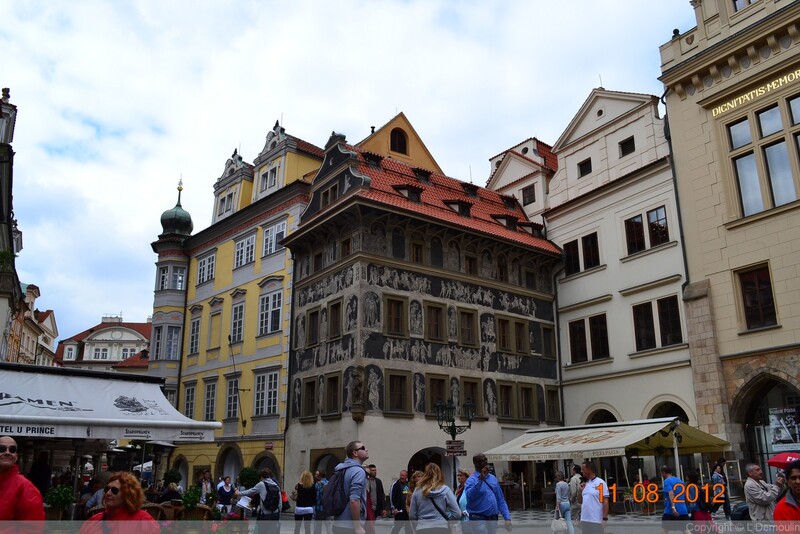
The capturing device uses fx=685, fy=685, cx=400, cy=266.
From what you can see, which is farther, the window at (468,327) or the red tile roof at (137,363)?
the red tile roof at (137,363)

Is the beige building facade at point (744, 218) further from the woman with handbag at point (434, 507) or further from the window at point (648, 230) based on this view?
the woman with handbag at point (434, 507)

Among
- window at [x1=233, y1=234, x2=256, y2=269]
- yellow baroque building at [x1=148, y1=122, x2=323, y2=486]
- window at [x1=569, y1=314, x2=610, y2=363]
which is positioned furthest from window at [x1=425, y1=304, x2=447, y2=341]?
window at [x1=233, y1=234, x2=256, y2=269]

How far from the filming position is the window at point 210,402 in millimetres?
31672

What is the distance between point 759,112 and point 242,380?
22.4m

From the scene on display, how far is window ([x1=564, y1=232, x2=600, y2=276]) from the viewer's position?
28.2m

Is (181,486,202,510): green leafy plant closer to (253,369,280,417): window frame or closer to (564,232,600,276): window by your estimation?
(253,369,280,417): window frame

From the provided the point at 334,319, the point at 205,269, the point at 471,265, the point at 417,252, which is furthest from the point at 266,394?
the point at 471,265

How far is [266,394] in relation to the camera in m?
28.3

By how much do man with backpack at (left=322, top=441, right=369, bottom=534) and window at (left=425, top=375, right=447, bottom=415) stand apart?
57.9ft

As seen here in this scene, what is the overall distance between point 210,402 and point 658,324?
20.0 meters

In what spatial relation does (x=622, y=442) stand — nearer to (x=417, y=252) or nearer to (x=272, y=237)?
(x=417, y=252)

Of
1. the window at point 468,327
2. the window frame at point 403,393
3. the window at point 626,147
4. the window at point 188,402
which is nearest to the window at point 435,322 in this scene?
the window at point 468,327

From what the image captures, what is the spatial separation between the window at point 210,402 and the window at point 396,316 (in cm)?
1177

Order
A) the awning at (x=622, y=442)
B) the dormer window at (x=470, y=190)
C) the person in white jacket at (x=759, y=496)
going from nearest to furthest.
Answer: the person in white jacket at (x=759, y=496) → the awning at (x=622, y=442) → the dormer window at (x=470, y=190)
